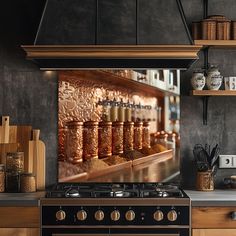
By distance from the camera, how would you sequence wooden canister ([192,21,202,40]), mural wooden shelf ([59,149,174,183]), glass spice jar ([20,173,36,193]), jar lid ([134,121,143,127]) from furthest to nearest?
jar lid ([134,121,143,127])
mural wooden shelf ([59,149,174,183])
wooden canister ([192,21,202,40])
glass spice jar ([20,173,36,193])

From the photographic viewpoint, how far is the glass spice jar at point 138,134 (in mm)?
3771

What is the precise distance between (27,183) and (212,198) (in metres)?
1.28

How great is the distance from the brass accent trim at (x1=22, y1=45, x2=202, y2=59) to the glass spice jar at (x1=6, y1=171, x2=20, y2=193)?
871 mm

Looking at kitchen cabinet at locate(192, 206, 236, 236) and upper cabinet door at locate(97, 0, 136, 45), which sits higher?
upper cabinet door at locate(97, 0, 136, 45)

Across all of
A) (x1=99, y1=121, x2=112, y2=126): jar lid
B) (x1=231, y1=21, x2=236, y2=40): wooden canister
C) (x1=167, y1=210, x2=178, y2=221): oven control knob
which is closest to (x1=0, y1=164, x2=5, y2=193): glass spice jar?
(x1=99, y1=121, x2=112, y2=126): jar lid

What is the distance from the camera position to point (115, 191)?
10.8ft

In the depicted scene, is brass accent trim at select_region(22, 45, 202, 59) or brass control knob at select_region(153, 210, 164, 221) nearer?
brass control knob at select_region(153, 210, 164, 221)

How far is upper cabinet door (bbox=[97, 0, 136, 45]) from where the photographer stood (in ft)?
10.9

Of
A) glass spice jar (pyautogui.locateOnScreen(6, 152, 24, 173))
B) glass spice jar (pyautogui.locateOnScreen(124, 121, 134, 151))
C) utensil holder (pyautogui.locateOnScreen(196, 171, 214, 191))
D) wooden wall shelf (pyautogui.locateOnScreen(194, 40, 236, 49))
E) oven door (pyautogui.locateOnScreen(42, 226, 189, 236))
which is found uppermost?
wooden wall shelf (pyautogui.locateOnScreen(194, 40, 236, 49))

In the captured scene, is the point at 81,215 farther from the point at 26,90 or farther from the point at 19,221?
the point at 26,90

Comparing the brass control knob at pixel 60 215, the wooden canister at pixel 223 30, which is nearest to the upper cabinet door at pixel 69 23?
the wooden canister at pixel 223 30

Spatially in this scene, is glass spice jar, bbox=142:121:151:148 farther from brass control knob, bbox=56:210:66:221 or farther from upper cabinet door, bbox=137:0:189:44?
brass control knob, bbox=56:210:66:221

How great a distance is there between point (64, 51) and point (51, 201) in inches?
38.3

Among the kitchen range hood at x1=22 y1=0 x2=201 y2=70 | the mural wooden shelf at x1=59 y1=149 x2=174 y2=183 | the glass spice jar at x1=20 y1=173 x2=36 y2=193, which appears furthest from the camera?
the mural wooden shelf at x1=59 y1=149 x2=174 y2=183
